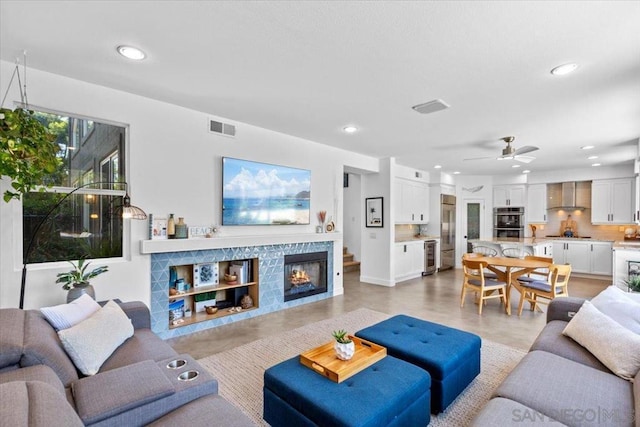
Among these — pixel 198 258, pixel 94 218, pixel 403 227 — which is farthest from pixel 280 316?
pixel 403 227

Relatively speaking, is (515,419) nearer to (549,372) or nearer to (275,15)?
(549,372)

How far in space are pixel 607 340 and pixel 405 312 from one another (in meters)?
2.78

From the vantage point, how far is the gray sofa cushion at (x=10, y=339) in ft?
4.95

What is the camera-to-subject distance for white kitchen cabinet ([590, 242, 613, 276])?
23.7ft

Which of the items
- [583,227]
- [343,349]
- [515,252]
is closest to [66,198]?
[343,349]

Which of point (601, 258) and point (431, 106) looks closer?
point (431, 106)

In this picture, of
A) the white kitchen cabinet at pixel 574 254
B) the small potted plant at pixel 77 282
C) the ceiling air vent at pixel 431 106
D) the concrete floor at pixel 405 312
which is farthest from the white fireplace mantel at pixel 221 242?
the white kitchen cabinet at pixel 574 254

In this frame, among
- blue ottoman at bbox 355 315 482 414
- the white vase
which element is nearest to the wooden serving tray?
the white vase

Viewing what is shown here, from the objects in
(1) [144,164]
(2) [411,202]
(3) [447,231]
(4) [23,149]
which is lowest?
(3) [447,231]

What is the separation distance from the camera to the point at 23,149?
2.09 m

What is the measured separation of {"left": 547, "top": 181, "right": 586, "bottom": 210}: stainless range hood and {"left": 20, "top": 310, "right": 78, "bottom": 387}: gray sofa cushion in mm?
10222

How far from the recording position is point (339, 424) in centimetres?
160

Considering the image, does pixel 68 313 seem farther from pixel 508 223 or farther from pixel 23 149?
pixel 508 223

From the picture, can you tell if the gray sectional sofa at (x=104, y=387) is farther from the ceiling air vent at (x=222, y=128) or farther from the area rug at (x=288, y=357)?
the ceiling air vent at (x=222, y=128)
